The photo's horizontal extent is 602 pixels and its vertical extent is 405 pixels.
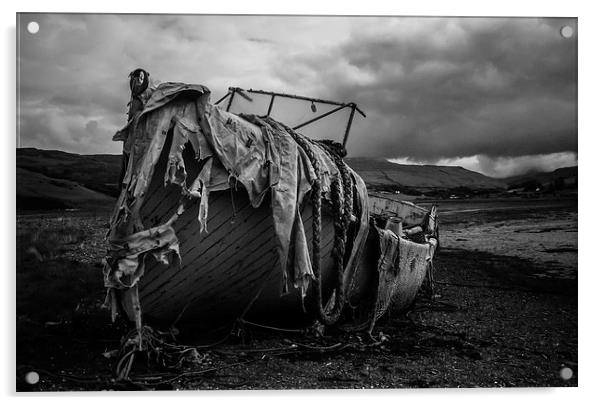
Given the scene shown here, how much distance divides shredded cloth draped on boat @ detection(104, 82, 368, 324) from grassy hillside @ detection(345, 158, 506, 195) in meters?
1.14

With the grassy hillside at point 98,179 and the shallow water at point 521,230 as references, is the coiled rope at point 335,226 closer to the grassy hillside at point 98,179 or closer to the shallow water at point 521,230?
the grassy hillside at point 98,179

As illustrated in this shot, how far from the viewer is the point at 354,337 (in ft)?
12.2

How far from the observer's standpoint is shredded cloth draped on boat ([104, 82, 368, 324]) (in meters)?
2.93

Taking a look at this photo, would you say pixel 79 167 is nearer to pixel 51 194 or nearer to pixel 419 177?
pixel 51 194

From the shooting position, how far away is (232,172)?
305 centimetres

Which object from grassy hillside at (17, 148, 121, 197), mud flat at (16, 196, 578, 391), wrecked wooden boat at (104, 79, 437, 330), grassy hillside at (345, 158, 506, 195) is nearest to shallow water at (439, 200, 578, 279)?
mud flat at (16, 196, 578, 391)

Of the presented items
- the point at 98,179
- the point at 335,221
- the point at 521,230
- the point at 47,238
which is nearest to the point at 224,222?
the point at 335,221

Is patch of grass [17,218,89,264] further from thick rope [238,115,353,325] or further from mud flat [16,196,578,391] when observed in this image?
thick rope [238,115,353,325]

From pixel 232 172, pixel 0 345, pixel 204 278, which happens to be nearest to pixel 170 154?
pixel 232 172

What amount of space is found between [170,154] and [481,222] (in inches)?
123

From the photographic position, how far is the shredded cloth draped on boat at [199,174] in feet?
9.61

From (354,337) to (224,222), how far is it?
1.21 meters

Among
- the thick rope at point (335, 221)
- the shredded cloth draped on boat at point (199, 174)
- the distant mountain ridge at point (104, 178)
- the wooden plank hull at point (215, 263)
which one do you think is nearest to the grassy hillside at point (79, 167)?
the distant mountain ridge at point (104, 178)

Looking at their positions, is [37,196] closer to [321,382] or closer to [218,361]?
[218,361]
